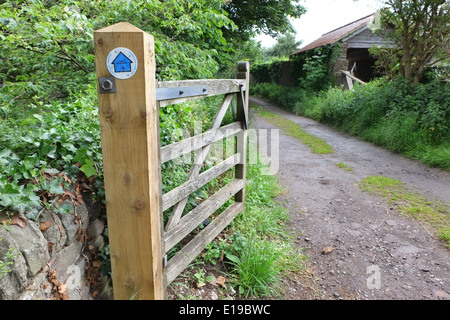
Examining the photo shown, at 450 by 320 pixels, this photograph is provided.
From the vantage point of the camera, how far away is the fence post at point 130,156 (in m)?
1.64

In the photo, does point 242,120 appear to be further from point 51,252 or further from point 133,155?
point 51,252

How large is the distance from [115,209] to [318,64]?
1448 cm

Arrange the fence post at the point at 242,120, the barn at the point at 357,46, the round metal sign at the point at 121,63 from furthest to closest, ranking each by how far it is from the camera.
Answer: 1. the barn at the point at 357,46
2. the fence post at the point at 242,120
3. the round metal sign at the point at 121,63

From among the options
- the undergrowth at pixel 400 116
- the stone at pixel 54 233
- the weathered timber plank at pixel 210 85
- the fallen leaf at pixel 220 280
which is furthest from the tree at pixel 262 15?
the stone at pixel 54 233

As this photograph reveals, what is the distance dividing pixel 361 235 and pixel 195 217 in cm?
211

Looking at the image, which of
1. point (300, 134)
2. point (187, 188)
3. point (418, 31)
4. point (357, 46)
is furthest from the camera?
point (357, 46)

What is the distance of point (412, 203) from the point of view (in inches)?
172

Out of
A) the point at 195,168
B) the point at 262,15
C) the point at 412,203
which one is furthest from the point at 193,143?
the point at 262,15

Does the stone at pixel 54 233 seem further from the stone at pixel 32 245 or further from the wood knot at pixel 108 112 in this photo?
the wood knot at pixel 108 112

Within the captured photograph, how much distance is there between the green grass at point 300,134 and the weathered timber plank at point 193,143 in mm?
4409

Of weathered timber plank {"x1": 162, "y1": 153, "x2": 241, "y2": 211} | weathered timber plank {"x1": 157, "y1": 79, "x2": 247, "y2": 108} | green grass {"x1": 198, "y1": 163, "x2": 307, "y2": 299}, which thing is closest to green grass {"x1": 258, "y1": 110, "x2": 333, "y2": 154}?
green grass {"x1": 198, "y1": 163, "x2": 307, "y2": 299}

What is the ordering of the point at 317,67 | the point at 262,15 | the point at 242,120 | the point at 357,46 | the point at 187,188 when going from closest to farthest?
the point at 187,188 → the point at 242,120 → the point at 262,15 → the point at 317,67 → the point at 357,46

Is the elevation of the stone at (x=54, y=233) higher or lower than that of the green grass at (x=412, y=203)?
higher

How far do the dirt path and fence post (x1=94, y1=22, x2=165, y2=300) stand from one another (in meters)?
1.37
